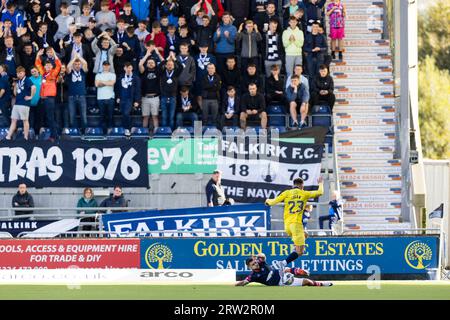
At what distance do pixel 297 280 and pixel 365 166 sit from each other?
31.1 feet

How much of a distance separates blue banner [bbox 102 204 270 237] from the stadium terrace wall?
4.65 feet

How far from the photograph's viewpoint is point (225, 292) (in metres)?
27.6

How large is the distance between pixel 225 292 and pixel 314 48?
1172cm

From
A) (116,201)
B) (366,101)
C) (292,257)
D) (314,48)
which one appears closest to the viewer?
(292,257)

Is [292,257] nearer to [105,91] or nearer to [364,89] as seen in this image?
[105,91]

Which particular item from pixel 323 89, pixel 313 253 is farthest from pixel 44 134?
pixel 313 253

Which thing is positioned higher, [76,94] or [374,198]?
[76,94]

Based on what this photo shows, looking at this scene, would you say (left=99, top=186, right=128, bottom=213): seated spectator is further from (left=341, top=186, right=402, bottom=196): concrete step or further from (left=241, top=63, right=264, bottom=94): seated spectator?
(left=341, top=186, right=402, bottom=196): concrete step

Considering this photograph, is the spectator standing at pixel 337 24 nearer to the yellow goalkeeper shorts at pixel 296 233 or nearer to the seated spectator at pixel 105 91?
the seated spectator at pixel 105 91

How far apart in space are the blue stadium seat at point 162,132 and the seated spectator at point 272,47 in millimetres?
2992

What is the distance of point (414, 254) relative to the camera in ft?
104

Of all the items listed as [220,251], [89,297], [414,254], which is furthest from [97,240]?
[414,254]

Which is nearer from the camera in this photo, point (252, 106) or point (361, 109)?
point (252, 106)
